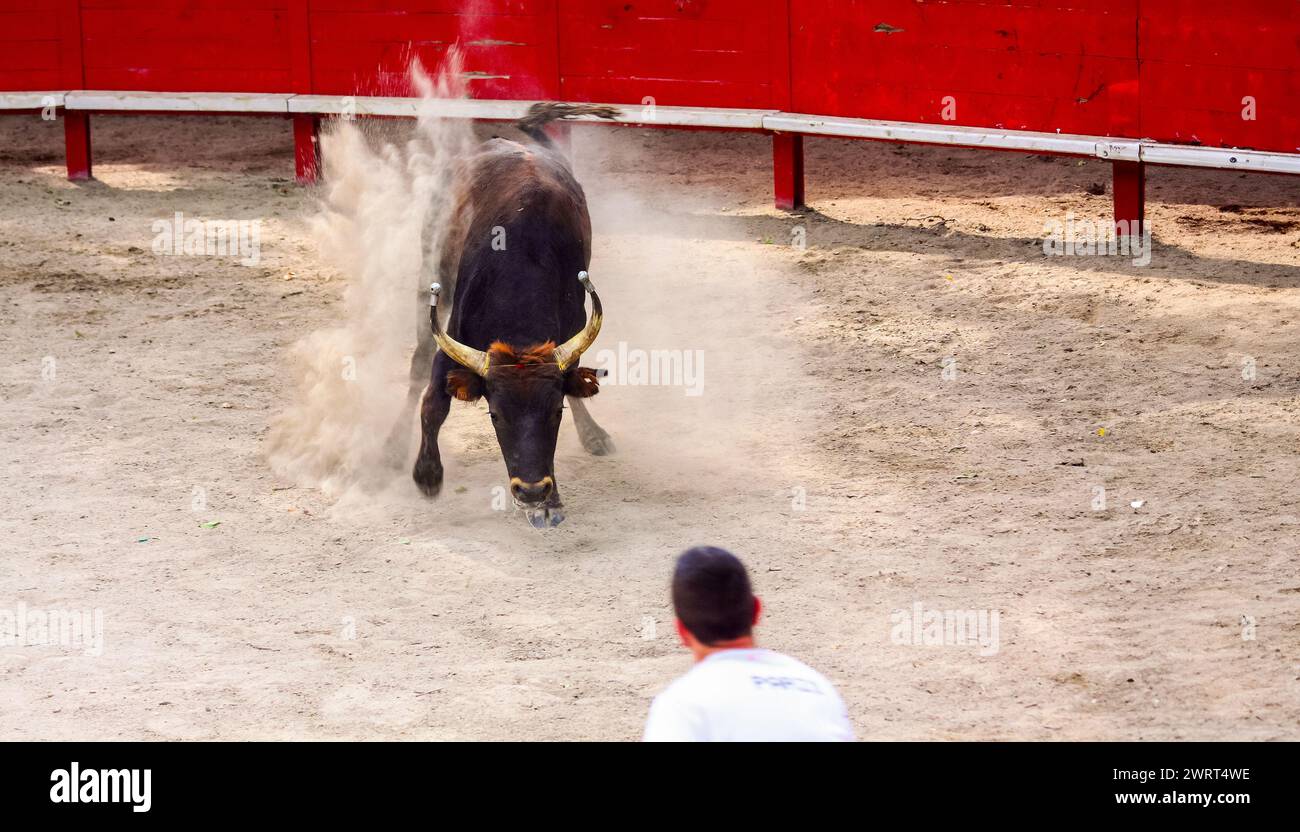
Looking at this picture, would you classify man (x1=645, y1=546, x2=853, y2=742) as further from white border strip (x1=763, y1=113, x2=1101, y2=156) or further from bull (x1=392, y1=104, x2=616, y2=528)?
white border strip (x1=763, y1=113, x2=1101, y2=156)

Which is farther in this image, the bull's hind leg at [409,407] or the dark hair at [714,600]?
the bull's hind leg at [409,407]

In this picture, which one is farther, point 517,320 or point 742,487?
point 742,487

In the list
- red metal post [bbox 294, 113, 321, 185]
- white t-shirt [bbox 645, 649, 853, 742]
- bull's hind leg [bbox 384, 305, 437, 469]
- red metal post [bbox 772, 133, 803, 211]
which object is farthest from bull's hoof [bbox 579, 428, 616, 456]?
red metal post [bbox 294, 113, 321, 185]

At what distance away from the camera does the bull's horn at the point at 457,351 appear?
559cm

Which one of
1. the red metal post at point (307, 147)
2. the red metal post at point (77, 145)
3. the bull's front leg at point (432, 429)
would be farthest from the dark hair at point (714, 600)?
the red metal post at point (77, 145)

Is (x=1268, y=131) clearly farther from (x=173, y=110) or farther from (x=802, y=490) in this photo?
(x=173, y=110)

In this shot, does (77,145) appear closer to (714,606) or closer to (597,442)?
(597,442)

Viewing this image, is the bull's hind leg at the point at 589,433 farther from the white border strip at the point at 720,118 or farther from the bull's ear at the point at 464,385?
the white border strip at the point at 720,118

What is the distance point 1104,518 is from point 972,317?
2.17m

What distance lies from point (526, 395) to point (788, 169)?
4.12m

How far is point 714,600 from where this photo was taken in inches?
102

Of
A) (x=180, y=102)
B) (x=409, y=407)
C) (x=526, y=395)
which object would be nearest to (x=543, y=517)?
(x=526, y=395)

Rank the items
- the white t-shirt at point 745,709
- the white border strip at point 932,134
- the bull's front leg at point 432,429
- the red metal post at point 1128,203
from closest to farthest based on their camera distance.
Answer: the white t-shirt at point 745,709 → the bull's front leg at point 432,429 → the red metal post at point 1128,203 → the white border strip at point 932,134

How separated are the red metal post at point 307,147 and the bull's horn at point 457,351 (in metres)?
4.74
